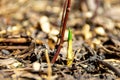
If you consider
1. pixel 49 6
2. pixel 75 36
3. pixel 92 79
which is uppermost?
pixel 49 6

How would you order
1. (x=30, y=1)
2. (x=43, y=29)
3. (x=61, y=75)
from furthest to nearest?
(x=30, y=1)
(x=43, y=29)
(x=61, y=75)

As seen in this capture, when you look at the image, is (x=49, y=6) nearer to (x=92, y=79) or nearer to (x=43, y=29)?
(x=43, y=29)

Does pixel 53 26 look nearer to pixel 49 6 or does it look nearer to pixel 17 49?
pixel 49 6

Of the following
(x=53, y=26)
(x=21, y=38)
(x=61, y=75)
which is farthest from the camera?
(x=53, y=26)

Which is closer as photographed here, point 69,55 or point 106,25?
point 69,55

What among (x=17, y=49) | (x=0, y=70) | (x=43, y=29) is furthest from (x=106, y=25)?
(x=0, y=70)

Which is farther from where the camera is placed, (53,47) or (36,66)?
(53,47)

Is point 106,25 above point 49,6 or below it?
below

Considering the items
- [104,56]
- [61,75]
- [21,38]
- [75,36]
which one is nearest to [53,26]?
[75,36]
